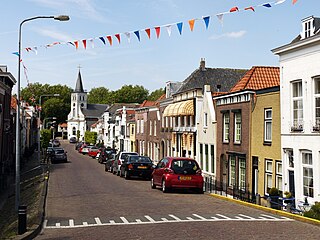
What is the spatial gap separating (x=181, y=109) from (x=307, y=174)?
18.7 m

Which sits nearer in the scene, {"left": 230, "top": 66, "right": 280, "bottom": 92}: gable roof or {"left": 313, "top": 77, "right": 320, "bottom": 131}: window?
{"left": 313, "top": 77, "right": 320, "bottom": 131}: window

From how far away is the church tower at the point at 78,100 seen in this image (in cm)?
15245

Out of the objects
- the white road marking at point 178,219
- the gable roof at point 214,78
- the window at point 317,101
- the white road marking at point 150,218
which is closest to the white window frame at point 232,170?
the window at point 317,101

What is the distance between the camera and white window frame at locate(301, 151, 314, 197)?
61.8ft

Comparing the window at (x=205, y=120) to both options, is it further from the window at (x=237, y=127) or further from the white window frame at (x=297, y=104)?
the white window frame at (x=297, y=104)

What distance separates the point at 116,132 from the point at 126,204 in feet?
190

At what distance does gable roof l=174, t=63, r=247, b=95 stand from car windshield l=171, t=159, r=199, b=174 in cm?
1835

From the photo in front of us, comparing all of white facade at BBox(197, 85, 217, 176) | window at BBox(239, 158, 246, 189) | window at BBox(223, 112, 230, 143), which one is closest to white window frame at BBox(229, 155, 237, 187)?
window at BBox(239, 158, 246, 189)

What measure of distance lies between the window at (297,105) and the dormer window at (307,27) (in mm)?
2090

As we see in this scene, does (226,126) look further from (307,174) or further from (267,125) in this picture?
(307,174)

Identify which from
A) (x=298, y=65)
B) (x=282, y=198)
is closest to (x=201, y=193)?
(x=282, y=198)

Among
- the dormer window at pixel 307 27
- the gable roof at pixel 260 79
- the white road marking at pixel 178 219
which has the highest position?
the dormer window at pixel 307 27

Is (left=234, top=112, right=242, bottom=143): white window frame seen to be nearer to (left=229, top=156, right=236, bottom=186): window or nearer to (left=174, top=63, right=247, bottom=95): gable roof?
(left=229, top=156, right=236, bottom=186): window

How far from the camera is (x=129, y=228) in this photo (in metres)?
12.2
